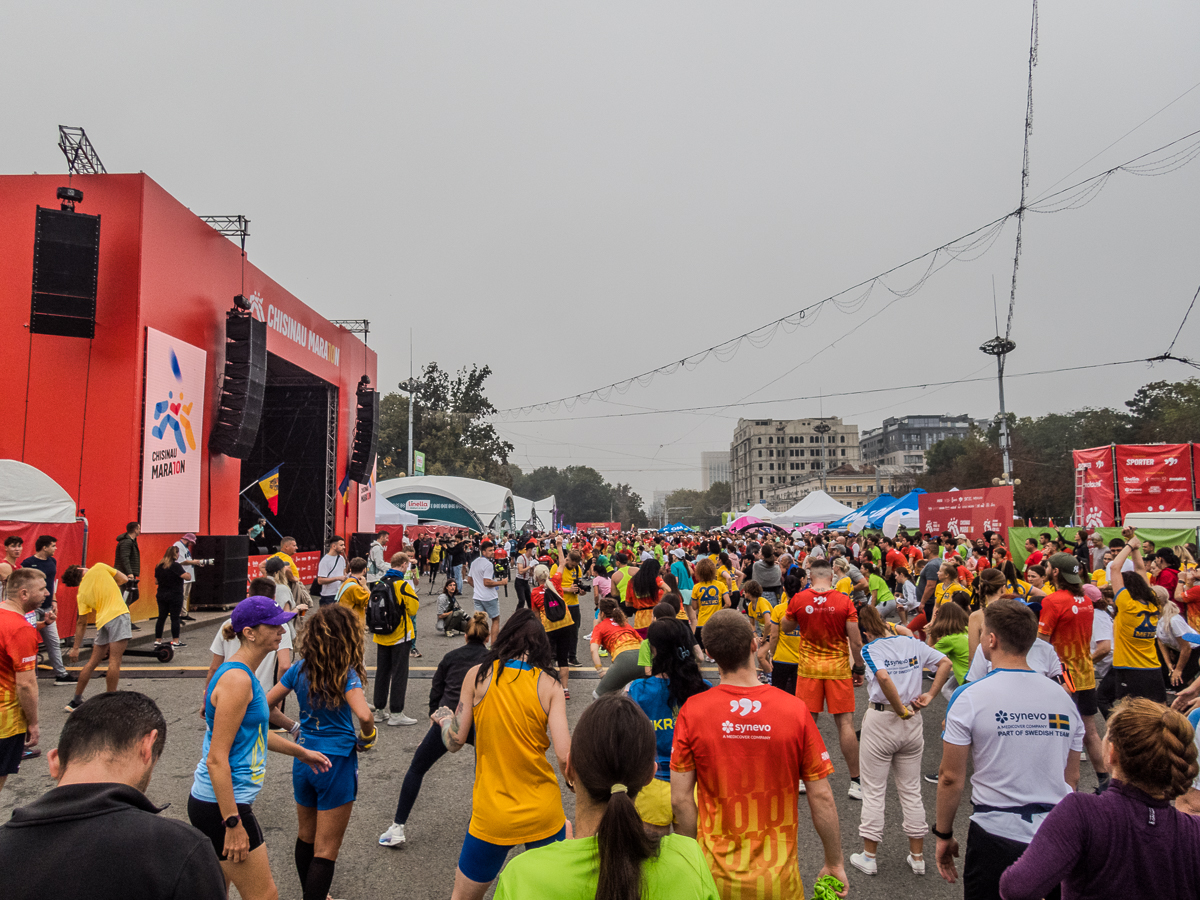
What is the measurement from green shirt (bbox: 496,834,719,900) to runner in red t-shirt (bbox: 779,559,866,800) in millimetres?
3997

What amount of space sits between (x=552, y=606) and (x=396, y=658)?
1.88m

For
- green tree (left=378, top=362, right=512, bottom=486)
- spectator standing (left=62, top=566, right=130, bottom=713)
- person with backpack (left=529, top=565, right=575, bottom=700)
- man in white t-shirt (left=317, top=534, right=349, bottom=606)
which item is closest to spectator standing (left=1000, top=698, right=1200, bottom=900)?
person with backpack (left=529, top=565, right=575, bottom=700)

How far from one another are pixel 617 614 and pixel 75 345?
500 inches

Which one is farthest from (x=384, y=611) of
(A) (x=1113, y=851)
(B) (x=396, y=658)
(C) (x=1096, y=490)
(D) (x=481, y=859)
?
(C) (x=1096, y=490)

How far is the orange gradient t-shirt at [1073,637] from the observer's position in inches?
218

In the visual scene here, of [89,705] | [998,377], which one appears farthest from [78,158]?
[998,377]

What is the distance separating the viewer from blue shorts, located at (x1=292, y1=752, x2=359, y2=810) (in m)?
3.49

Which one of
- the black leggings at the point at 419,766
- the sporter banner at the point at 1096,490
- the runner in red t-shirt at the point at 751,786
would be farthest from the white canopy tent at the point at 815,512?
the runner in red t-shirt at the point at 751,786

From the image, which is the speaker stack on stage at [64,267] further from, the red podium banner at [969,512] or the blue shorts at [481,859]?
the red podium banner at [969,512]

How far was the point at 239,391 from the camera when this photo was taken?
15859 millimetres

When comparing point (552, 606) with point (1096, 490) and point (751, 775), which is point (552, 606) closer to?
point (751, 775)

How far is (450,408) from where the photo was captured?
67938 millimetres

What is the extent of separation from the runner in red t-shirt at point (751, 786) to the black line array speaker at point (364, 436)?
23.3 meters

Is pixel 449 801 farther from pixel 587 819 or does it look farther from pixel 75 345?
pixel 75 345
